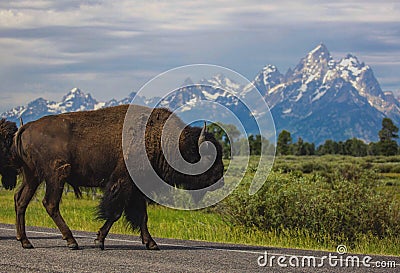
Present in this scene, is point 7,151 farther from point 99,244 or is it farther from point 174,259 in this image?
point 174,259

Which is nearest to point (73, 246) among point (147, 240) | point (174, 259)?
point (147, 240)

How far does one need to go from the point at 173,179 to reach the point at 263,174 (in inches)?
266

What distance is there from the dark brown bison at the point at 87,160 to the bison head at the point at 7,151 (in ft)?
0.06

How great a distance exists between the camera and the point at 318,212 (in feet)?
57.8

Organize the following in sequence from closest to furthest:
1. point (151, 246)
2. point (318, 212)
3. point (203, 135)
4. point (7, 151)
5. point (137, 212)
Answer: point (151, 246) < point (137, 212) < point (7, 151) < point (203, 135) < point (318, 212)

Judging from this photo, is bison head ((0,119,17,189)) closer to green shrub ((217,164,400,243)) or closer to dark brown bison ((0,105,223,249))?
dark brown bison ((0,105,223,249))

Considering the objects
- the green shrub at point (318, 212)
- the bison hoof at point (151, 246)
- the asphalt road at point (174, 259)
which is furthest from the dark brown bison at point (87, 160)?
the green shrub at point (318, 212)

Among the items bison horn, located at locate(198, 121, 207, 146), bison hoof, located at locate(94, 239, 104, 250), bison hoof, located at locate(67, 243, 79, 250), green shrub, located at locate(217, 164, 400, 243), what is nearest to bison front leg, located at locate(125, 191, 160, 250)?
bison hoof, located at locate(94, 239, 104, 250)

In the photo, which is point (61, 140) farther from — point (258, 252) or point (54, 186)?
point (258, 252)

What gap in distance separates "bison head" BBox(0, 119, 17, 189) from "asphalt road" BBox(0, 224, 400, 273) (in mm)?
1261

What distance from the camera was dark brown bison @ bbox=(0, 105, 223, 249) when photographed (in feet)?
37.6

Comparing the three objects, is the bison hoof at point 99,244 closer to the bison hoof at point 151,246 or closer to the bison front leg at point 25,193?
the bison hoof at point 151,246

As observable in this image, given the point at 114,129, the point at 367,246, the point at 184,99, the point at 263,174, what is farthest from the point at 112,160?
the point at 263,174

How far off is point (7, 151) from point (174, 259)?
13.1 feet
